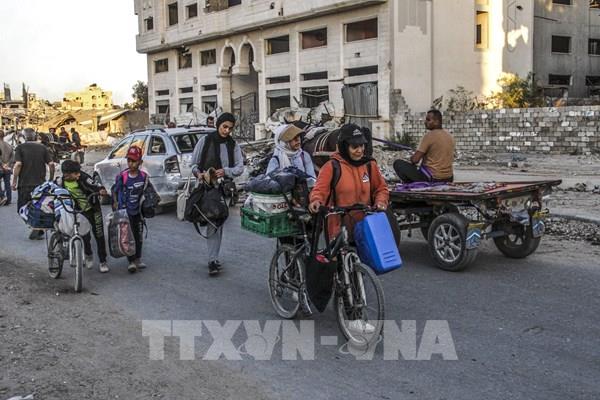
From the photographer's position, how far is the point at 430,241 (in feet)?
25.8

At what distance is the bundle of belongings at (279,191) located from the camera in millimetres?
5766

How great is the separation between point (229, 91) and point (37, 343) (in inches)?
1447

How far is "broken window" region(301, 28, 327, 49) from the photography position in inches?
1321

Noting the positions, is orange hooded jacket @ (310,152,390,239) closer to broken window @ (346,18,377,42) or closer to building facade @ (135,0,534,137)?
building facade @ (135,0,534,137)

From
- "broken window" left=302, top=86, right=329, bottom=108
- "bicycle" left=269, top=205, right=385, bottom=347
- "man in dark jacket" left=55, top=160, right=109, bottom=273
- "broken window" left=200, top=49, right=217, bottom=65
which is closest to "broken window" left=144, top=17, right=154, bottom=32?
"broken window" left=200, top=49, right=217, bottom=65

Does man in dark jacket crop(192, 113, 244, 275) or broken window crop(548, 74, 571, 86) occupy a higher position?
broken window crop(548, 74, 571, 86)

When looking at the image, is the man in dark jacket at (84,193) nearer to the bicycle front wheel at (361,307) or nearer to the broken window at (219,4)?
the bicycle front wheel at (361,307)

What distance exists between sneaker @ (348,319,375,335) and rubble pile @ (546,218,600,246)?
5419 mm

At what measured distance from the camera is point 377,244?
4852mm

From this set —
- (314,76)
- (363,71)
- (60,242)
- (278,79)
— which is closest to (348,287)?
(60,242)

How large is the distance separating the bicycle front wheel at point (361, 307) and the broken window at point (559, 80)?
3709 cm

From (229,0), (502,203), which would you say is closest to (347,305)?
(502,203)

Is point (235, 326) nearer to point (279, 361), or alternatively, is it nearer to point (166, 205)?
point (279, 361)

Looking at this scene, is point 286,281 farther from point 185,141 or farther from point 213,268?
point 185,141
